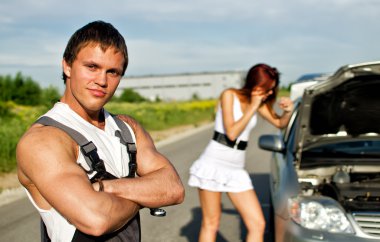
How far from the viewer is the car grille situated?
394 centimetres

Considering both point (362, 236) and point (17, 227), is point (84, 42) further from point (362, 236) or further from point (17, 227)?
point (17, 227)

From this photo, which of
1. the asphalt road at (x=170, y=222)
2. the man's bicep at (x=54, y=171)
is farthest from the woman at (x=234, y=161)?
the man's bicep at (x=54, y=171)

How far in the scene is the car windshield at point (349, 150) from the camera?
5367 mm

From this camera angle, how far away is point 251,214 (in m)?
4.72

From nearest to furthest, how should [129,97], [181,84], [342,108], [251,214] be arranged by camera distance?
[251,214] → [342,108] → [129,97] → [181,84]

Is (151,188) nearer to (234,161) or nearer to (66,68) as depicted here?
(66,68)

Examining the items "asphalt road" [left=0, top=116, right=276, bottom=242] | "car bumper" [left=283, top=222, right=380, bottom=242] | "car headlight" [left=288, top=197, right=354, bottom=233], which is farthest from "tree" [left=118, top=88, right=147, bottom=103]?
"car bumper" [left=283, top=222, right=380, bottom=242]

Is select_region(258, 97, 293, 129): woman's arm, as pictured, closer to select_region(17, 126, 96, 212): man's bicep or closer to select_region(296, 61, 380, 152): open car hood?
select_region(296, 61, 380, 152): open car hood

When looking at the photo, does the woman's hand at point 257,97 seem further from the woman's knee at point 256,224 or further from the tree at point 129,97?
the tree at point 129,97

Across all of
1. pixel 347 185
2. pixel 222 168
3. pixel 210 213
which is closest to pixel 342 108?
pixel 347 185

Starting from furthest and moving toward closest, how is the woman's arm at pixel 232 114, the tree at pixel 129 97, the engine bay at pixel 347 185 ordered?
1. the tree at pixel 129 97
2. the woman's arm at pixel 232 114
3. the engine bay at pixel 347 185

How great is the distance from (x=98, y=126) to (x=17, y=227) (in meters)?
5.40

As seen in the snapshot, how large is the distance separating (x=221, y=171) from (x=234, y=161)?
0.15 metres

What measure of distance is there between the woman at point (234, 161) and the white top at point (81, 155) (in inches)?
97.6
